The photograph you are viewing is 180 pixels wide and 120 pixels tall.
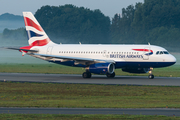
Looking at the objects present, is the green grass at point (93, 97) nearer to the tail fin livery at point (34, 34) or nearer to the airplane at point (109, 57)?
the airplane at point (109, 57)

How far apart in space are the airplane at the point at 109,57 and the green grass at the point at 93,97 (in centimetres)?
1123

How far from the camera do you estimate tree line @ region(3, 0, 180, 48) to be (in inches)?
5142

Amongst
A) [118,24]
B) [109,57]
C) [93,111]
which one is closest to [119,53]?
[109,57]

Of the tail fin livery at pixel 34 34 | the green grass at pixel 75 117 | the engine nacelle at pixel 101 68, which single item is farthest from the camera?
the tail fin livery at pixel 34 34

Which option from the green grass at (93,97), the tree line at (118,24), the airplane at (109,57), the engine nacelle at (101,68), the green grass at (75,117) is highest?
the tree line at (118,24)

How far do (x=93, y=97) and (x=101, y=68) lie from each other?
1657 cm

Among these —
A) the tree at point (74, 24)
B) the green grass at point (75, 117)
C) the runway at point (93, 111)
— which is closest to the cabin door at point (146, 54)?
the runway at point (93, 111)

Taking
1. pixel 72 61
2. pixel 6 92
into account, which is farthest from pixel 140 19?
pixel 6 92

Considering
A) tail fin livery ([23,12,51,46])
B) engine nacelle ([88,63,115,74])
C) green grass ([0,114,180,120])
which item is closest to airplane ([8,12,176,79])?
engine nacelle ([88,63,115,74])

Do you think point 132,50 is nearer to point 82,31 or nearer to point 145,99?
point 145,99

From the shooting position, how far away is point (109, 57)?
4553cm

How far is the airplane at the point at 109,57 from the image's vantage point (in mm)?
43562

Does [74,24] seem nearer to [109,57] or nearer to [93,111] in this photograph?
[109,57]

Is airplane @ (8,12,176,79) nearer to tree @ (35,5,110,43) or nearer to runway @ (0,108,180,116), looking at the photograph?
runway @ (0,108,180,116)
